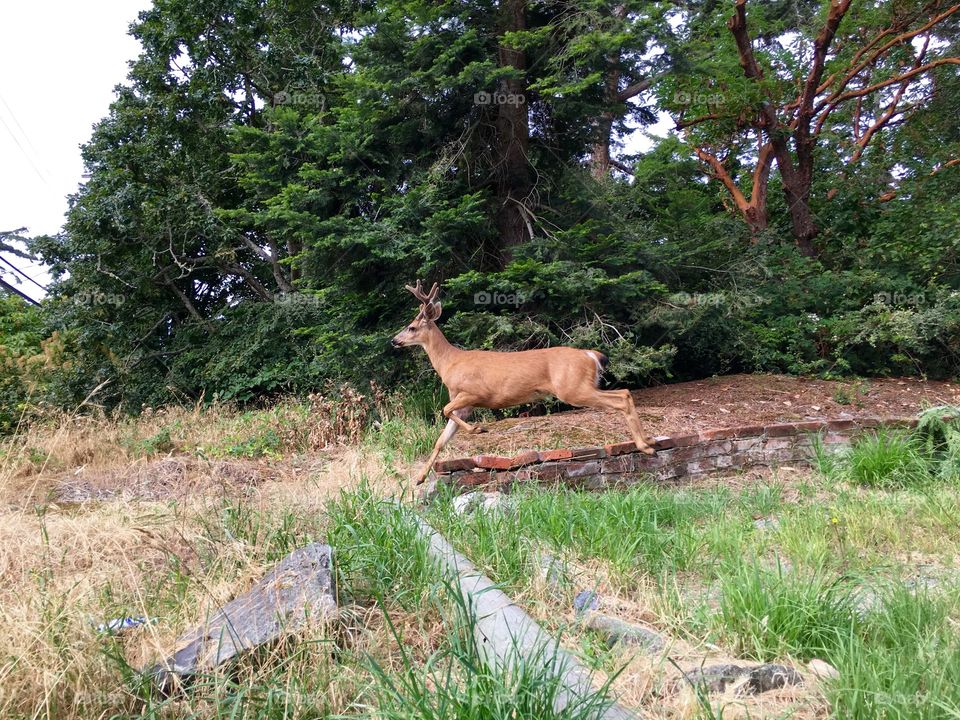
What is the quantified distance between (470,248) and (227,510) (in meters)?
6.15

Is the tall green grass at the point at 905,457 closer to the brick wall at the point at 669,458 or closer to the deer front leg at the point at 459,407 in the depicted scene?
the brick wall at the point at 669,458

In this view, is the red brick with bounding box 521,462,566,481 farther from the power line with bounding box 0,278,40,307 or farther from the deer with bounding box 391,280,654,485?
the power line with bounding box 0,278,40,307

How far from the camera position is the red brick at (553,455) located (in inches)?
241

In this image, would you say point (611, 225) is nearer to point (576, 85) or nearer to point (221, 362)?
point (576, 85)

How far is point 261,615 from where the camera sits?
9.04ft

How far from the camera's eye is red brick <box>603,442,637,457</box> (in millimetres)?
6332

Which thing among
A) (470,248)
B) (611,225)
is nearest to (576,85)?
(611,225)

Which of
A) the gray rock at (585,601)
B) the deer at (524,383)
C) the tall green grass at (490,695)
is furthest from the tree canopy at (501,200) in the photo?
the tall green grass at (490,695)

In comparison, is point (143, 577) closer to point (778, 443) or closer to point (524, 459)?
point (524, 459)
